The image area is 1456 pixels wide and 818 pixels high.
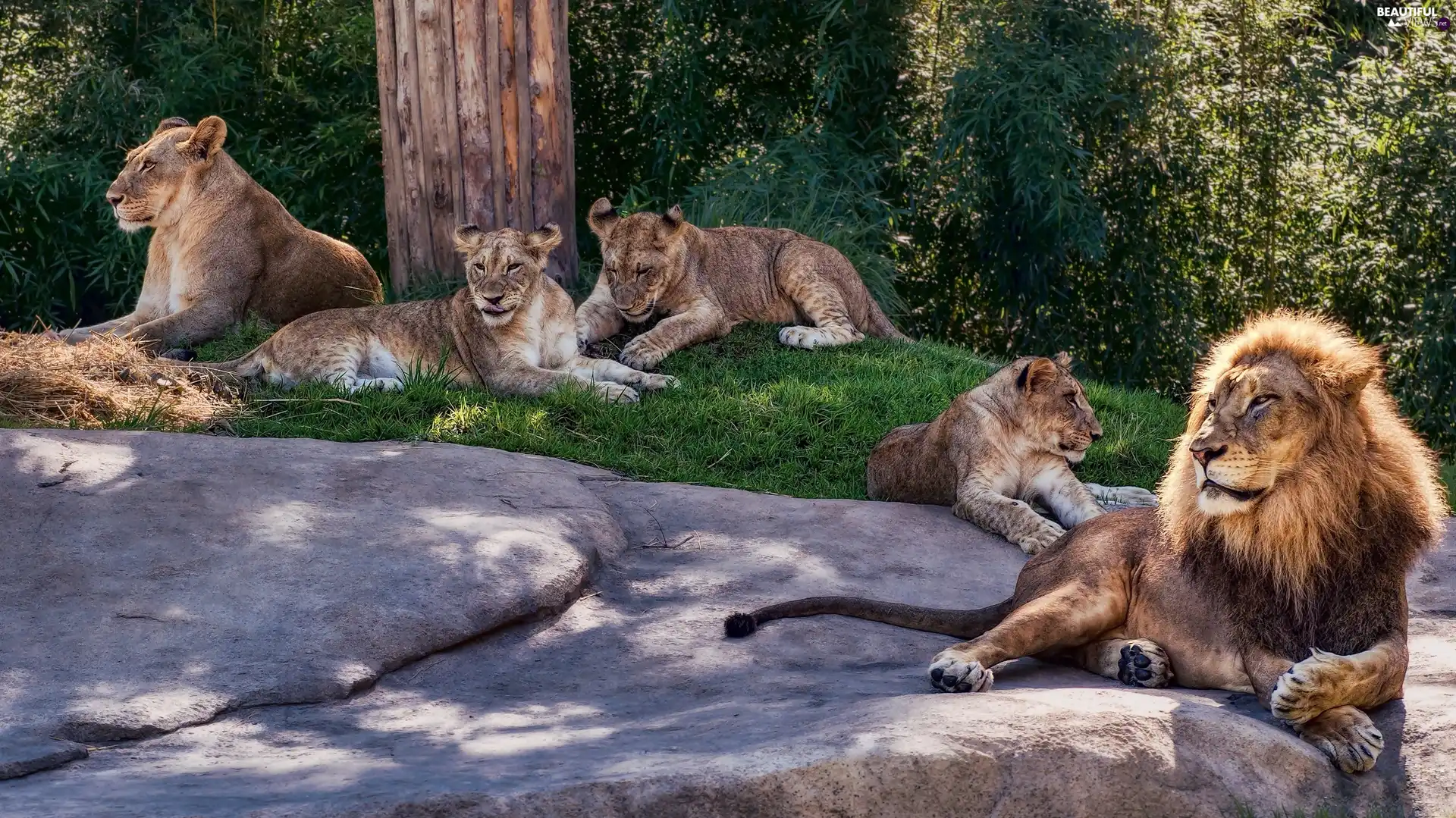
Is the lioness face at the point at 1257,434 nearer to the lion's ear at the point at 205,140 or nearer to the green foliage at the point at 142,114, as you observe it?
the lion's ear at the point at 205,140

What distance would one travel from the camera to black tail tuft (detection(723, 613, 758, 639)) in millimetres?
4566

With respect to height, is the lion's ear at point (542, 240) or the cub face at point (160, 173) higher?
the cub face at point (160, 173)

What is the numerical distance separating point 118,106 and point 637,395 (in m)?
5.08

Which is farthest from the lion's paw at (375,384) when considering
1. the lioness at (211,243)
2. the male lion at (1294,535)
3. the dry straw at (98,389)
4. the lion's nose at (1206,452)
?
the lion's nose at (1206,452)

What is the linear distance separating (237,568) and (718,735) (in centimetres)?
186

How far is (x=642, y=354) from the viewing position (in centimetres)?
816

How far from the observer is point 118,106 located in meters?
10.5

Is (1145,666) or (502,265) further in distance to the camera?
(502,265)

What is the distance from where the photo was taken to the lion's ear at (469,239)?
766 cm

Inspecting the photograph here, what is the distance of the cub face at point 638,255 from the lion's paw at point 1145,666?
4697mm

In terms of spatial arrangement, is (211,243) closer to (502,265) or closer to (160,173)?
(160,173)

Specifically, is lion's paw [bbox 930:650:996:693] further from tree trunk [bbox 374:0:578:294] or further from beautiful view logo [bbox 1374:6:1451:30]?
beautiful view logo [bbox 1374:6:1451:30]

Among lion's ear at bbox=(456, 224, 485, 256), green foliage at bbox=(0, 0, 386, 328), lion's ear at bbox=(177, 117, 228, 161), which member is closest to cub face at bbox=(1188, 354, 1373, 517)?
lion's ear at bbox=(456, 224, 485, 256)

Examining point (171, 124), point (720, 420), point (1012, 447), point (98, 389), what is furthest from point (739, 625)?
point (171, 124)
